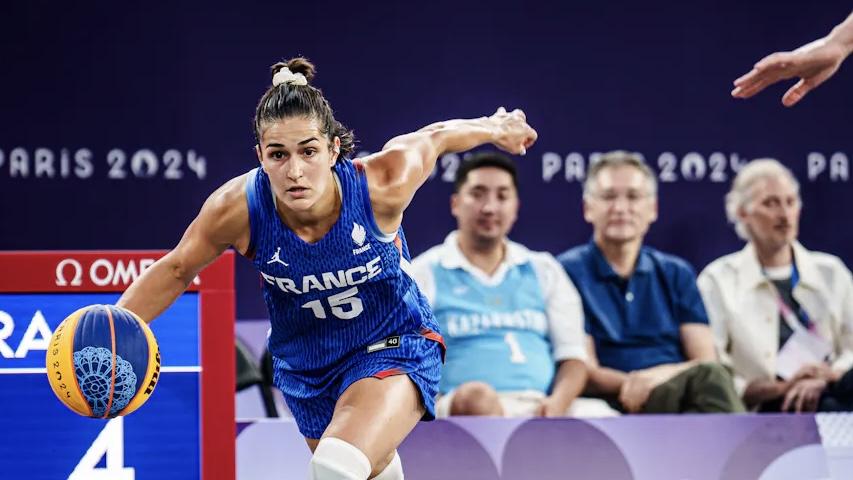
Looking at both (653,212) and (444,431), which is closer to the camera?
(444,431)

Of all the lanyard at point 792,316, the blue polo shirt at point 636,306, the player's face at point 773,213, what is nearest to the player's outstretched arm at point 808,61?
the blue polo shirt at point 636,306

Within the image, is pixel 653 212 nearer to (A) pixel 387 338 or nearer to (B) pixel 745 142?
(B) pixel 745 142

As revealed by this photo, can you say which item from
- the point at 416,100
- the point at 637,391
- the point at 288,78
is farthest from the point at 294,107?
the point at 416,100

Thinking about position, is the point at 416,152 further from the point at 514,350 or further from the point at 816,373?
the point at 816,373

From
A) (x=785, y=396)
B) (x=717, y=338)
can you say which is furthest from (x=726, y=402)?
(x=717, y=338)

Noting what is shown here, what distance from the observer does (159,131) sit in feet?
16.7

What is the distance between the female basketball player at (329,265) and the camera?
3.02 m

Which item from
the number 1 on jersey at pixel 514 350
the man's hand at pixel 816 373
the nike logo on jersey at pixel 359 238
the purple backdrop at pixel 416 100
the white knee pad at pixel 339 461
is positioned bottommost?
the white knee pad at pixel 339 461

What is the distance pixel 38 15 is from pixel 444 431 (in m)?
2.51

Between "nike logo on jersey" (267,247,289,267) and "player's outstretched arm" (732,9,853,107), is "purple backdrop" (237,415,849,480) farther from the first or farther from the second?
"player's outstretched arm" (732,9,853,107)

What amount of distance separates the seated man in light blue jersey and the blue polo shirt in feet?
0.57

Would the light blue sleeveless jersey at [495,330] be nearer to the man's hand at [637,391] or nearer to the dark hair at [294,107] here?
the man's hand at [637,391]

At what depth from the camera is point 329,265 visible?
Answer: 3055 millimetres

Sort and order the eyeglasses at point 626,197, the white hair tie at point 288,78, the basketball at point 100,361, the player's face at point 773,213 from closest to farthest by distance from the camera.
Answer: the basketball at point 100,361 → the white hair tie at point 288,78 → the eyeglasses at point 626,197 → the player's face at point 773,213
